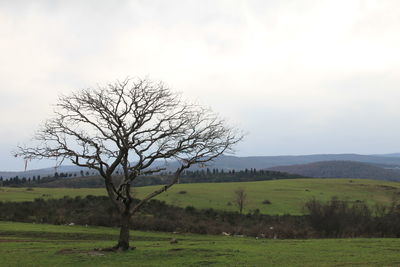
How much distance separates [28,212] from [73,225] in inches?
560

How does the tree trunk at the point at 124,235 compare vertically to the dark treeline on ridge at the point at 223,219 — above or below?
above

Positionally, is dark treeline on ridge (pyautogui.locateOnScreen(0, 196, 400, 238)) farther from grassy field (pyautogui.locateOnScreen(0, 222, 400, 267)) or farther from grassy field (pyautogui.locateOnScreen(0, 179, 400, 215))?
grassy field (pyautogui.locateOnScreen(0, 222, 400, 267))

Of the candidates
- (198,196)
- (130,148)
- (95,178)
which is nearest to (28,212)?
(198,196)

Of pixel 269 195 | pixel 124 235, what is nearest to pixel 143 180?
pixel 269 195

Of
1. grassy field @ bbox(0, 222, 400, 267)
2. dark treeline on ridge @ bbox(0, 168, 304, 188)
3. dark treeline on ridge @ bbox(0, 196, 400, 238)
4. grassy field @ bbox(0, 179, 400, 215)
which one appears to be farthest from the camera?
dark treeline on ridge @ bbox(0, 168, 304, 188)

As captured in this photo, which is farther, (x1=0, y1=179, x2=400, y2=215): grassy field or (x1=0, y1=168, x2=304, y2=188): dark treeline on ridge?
(x1=0, y1=168, x2=304, y2=188): dark treeline on ridge

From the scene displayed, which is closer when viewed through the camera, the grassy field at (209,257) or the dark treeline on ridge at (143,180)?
the grassy field at (209,257)

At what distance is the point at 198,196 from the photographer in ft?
293

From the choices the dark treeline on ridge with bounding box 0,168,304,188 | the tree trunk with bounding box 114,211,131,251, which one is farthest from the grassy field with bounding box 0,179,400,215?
the tree trunk with bounding box 114,211,131,251

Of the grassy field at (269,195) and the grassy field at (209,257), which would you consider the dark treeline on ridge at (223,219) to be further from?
the grassy field at (209,257)

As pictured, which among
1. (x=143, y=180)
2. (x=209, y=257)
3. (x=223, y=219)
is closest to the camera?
(x=209, y=257)

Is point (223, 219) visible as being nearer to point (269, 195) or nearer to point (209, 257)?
point (269, 195)

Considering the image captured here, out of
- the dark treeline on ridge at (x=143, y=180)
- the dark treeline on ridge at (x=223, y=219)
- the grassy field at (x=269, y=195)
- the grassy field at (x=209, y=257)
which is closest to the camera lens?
the grassy field at (x=209, y=257)

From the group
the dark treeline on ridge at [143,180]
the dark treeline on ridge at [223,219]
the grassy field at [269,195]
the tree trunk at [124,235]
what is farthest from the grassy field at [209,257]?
the dark treeline on ridge at [143,180]
